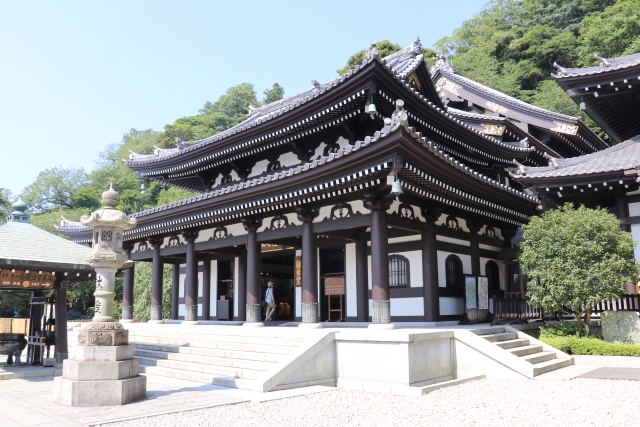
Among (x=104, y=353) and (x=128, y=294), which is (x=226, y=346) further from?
(x=128, y=294)

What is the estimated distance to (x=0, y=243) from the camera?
11453 millimetres

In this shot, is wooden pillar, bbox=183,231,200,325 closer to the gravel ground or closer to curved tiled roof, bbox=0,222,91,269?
curved tiled roof, bbox=0,222,91,269

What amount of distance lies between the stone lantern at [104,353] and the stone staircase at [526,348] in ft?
26.1

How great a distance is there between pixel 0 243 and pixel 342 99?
9425 mm

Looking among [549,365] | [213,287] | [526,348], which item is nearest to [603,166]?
[526,348]

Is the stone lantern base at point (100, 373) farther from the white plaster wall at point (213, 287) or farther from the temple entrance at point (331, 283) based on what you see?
the white plaster wall at point (213, 287)

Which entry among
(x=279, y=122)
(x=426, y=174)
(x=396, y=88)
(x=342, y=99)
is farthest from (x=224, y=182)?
(x=426, y=174)

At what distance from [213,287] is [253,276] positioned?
681 cm

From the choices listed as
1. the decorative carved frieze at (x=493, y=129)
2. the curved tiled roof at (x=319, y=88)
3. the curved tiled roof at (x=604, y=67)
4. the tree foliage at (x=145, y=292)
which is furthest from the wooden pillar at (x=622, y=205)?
the tree foliage at (x=145, y=292)

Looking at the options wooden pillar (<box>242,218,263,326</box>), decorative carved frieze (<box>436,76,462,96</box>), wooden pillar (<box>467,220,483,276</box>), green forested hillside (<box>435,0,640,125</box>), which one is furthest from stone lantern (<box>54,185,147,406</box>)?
green forested hillside (<box>435,0,640,125</box>)

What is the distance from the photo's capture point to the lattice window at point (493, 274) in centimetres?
1666

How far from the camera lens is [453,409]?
8.10 m

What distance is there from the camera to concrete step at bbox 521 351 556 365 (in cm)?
1150

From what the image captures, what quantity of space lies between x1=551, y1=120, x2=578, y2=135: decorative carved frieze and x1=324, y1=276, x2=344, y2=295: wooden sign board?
13.3 meters
